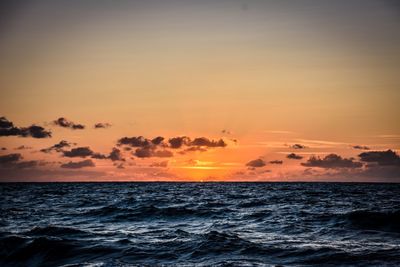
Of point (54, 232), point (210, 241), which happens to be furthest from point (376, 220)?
point (54, 232)

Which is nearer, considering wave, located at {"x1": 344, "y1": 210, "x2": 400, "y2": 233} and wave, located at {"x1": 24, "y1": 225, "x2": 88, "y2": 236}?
wave, located at {"x1": 24, "y1": 225, "x2": 88, "y2": 236}

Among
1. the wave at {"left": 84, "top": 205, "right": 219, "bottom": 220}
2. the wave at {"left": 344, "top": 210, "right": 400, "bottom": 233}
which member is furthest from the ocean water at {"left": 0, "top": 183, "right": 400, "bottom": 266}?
the wave at {"left": 84, "top": 205, "right": 219, "bottom": 220}

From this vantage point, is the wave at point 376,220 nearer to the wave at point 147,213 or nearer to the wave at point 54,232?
the wave at point 147,213

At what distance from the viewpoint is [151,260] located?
1659 centimetres

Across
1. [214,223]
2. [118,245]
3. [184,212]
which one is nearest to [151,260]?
[118,245]

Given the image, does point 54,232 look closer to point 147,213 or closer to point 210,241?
point 210,241

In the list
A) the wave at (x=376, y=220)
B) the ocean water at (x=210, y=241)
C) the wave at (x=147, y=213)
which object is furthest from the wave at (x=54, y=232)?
the wave at (x=376, y=220)

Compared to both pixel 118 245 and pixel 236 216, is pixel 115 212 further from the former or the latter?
pixel 118 245

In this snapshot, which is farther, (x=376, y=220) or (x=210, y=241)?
(x=376, y=220)

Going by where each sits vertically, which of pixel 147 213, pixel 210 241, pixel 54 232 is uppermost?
pixel 210 241

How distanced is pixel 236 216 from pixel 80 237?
46.2ft

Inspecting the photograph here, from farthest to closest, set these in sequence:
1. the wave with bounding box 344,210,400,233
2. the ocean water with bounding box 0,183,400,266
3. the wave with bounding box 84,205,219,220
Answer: the wave with bounding box 84,205,219,220 → the wave with bounding box 344,210,400,233 → the ocean water with bounding box 0,183,400,266

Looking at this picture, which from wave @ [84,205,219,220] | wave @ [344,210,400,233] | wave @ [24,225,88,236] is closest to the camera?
wave @ [24,225,88,236]

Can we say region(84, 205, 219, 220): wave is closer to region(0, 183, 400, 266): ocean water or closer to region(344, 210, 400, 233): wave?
region(0, 183, 400, 266): ocean water
